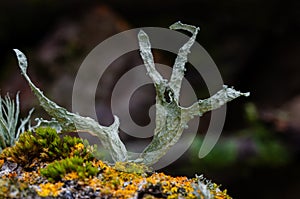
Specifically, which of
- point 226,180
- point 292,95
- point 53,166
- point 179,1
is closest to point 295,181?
point 226,180

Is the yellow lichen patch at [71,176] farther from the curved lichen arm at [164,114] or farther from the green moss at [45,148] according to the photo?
the curved lichen arm at [164,114]

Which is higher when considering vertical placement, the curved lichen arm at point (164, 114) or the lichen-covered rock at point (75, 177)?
the curved lichen arm at point (164, 114)

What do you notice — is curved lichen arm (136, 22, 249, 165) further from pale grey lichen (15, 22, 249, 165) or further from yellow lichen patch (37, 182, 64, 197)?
yellow lichen patch (37, 182, 64, 197)

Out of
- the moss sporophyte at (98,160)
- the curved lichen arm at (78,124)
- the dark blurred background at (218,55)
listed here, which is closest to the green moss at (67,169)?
the moss sporophyte at (98,160)

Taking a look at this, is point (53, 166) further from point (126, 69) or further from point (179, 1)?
point (179, 1)

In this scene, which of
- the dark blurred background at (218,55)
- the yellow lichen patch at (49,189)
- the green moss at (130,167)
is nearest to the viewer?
the yellow lichen patch at (49,189)

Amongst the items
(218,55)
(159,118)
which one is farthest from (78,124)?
(218,55)
